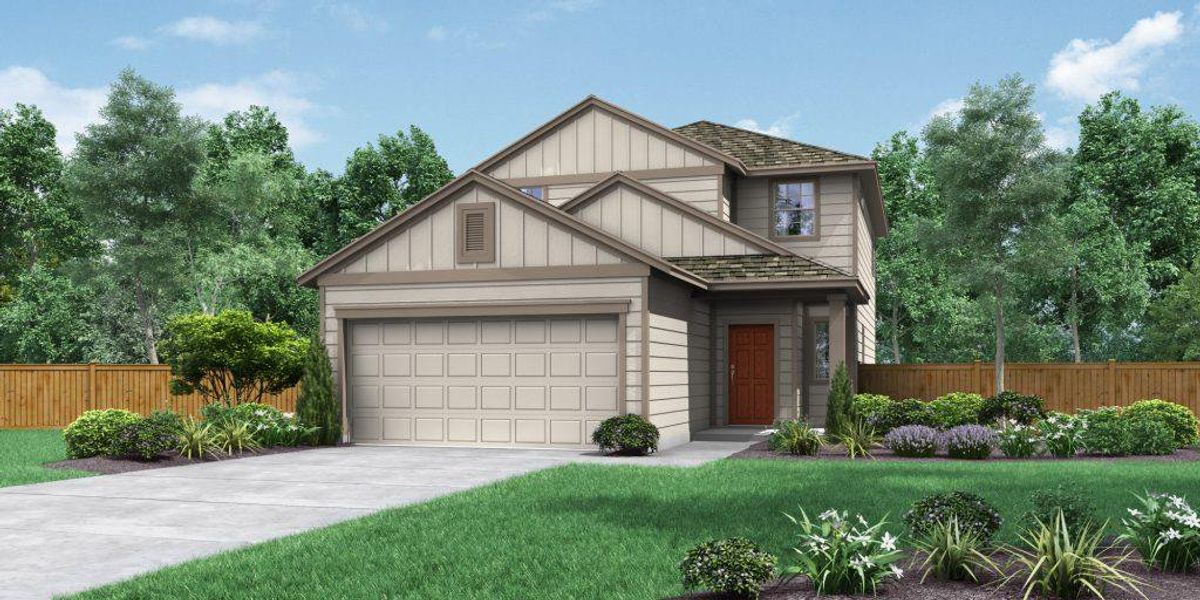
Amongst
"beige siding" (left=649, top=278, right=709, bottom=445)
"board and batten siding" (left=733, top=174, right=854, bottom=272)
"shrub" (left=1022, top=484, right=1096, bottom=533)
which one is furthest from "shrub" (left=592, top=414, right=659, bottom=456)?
"shrub" (left=1022, top=484, right=1096, bottom=533)

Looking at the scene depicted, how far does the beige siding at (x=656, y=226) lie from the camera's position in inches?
843

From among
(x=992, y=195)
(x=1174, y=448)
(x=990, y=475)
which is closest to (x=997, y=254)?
(x=992, y=195)

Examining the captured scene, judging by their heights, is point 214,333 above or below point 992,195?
below

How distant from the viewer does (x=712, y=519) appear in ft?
31.9

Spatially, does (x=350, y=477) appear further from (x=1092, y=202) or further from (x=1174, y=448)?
(x=1092, y=202)

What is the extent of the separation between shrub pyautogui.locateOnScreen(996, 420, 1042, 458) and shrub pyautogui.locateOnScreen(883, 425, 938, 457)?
1.07 metres

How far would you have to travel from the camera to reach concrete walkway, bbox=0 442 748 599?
26.9ft

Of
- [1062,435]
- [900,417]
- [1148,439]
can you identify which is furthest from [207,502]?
[1148,439]

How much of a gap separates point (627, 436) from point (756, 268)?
17.7 ft

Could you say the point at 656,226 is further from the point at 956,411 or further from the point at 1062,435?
the point at 1062,435

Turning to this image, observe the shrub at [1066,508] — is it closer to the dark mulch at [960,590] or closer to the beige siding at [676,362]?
the dark mulch at [960,590]

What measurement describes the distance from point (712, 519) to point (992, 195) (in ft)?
70.9

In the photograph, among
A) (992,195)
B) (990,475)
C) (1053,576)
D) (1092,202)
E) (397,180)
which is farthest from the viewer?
(397,180)

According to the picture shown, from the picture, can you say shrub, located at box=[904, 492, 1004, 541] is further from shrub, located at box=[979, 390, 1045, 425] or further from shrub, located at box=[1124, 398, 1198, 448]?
shrub, located at box=[1124, 398, 1198, 448]
